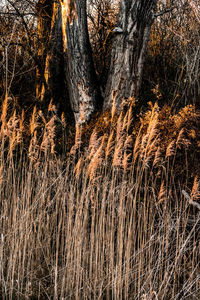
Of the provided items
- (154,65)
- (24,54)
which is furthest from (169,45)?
(24,54)

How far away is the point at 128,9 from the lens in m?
5.06

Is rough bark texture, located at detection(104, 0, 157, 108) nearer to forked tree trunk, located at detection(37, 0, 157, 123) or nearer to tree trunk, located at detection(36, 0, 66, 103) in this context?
forked tree trunk, located at detection(37, 0, 157, 123)

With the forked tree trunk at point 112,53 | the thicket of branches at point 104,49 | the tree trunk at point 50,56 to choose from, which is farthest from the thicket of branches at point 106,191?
the forked tree trunk at point 112,53

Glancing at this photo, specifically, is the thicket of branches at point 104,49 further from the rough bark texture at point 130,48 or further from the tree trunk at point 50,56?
the rough bark texture at point 130,48

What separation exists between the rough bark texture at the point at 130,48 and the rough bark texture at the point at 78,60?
0.38m

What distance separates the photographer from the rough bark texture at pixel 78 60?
213 inches

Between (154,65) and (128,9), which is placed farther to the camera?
(154,65)

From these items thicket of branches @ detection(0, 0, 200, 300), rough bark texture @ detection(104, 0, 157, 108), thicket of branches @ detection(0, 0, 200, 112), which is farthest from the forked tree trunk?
thicket of branches @ detection(0, 0, 200, 112)

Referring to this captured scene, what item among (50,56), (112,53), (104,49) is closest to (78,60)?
(112,53)

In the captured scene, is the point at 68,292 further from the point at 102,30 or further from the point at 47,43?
the point at 102,30

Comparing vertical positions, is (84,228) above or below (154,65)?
below

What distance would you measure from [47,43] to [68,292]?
475 cm

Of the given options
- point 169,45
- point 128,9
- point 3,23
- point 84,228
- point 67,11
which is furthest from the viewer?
point 169,45

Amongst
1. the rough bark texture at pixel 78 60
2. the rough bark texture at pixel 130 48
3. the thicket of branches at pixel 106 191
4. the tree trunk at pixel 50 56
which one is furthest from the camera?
the tree trunk at pixel 50 56
